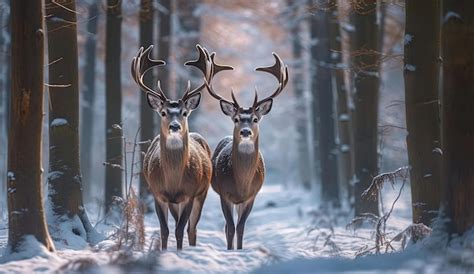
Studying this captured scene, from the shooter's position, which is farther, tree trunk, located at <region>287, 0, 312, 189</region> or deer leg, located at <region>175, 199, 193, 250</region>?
tree trunk, located at <region>287, 0, 312, 189</region>

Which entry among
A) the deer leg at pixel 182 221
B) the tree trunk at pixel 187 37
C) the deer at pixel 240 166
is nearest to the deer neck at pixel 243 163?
the deer at pixel 240 166

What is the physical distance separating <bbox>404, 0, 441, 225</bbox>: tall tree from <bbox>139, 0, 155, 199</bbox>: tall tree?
6745mm

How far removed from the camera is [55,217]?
10.9 metres

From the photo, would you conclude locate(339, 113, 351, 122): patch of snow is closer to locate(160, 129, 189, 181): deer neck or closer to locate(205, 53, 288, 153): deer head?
locate(205, 53, 288, 153): deer head

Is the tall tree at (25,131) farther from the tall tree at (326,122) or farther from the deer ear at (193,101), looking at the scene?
the tall tree at (326,122)

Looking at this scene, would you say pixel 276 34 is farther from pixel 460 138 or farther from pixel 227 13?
pixel 460 138

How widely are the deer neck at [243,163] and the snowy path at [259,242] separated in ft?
3.76

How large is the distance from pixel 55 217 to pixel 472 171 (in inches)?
232

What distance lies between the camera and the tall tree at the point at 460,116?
7.91 meters

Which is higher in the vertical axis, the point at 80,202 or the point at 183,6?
the point at 183,6

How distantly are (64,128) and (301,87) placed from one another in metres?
20.0

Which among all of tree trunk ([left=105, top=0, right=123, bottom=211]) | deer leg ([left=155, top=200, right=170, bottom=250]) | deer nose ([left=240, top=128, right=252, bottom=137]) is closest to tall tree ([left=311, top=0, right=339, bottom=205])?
tree trunk ([left=105, top=0, right=123, bottom=211])

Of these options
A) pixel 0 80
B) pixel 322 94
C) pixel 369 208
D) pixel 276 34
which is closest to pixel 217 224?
pixel 369 208

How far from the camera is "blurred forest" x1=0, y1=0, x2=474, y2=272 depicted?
26.7ft
